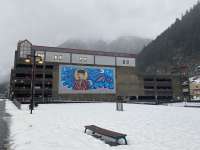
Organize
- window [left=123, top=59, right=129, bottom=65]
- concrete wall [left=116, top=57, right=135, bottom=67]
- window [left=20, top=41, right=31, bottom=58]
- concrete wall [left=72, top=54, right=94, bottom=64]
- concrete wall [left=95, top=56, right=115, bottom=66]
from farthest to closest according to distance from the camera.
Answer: window [left=123, top=59, right=129, bottom=65]
concrete wall [left=116, top=57, right=135, bottom=67]
concrete wall [left=95, top=56, right=115, bottom=66]
window [left=20, top=41, right=31, bottom=58]
concrete wall [left=72, top=54, right=94, bottom=64]

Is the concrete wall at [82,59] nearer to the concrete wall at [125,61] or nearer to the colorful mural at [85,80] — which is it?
the colorful mural at [85,80]

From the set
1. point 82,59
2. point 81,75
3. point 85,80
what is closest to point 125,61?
point 82,59

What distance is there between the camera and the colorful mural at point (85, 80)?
9775 cm

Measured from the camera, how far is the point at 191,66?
186500 millimetres

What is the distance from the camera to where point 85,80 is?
100438mm

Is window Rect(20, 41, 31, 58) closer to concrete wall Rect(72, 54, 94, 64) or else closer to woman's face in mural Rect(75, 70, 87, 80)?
concrete wall Rect(72, 54, 94, 64)

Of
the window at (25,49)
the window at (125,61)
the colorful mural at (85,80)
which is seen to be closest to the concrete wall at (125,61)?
the window at (125,61)

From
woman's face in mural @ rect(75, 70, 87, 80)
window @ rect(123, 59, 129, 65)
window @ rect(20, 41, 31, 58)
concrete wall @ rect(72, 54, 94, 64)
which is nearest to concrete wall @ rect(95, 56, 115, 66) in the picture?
concrete wall @ rect(72, 54, 94, 64)

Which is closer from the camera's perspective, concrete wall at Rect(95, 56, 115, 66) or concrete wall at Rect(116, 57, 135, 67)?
concrete wall at Rect(95, 56, 115, 66)

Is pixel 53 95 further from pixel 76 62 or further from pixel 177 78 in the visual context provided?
pixel 177 78

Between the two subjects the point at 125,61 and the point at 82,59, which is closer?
the point at 82,59

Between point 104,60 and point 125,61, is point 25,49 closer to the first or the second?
point 104,60

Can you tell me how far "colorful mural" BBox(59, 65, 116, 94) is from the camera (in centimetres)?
9775

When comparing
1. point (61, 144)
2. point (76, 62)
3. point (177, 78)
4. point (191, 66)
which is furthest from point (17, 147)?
point (191, 66)
